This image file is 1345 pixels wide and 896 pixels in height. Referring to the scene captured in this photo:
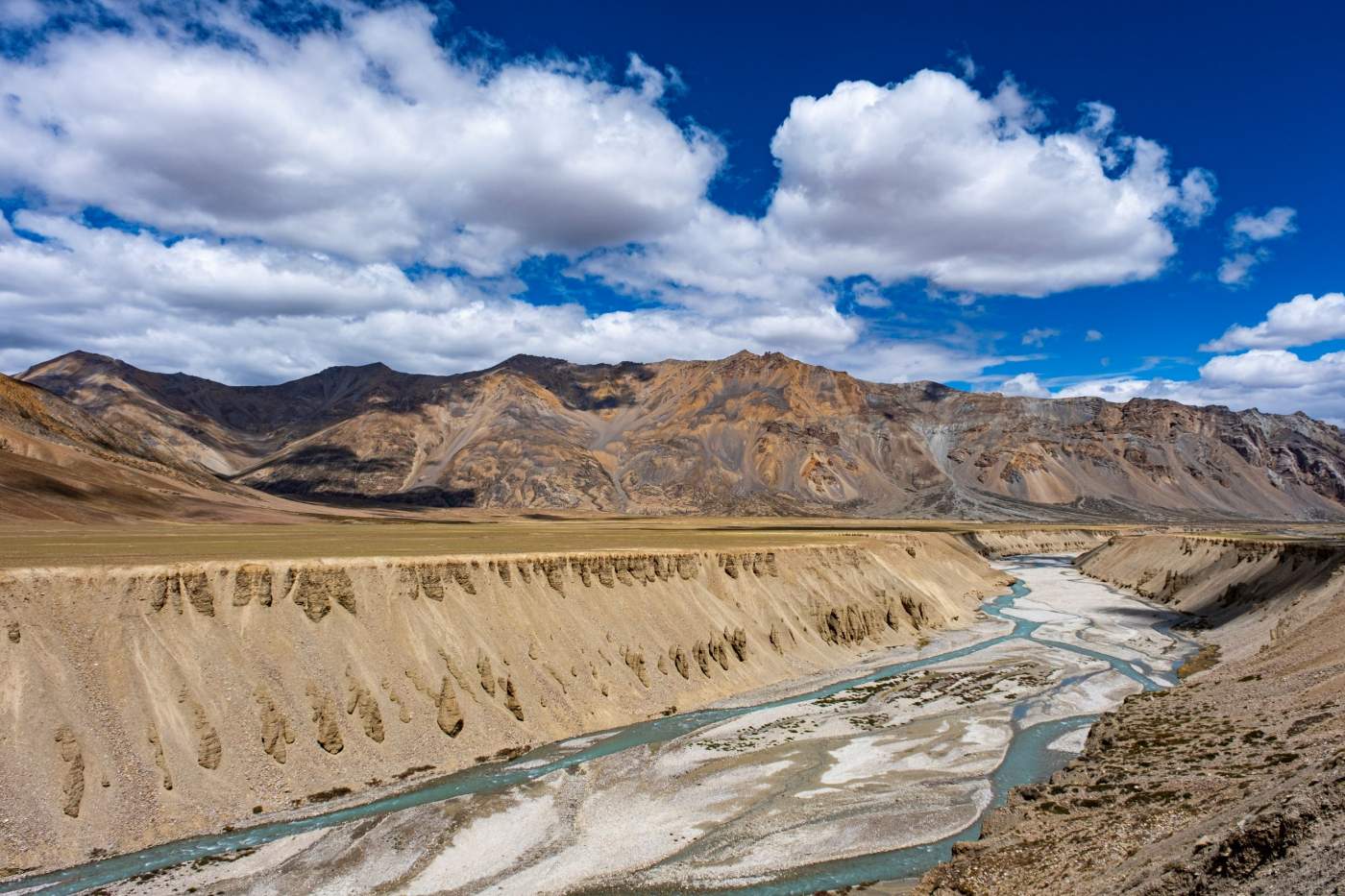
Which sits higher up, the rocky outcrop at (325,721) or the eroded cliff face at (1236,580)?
the eroded cliff face at (1236,580)

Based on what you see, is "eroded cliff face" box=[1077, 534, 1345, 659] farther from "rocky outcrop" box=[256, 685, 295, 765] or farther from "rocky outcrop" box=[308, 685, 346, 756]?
"rocky outcrop" box=[256, 685, 295, 765]

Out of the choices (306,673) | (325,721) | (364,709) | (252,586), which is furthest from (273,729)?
(252,586)

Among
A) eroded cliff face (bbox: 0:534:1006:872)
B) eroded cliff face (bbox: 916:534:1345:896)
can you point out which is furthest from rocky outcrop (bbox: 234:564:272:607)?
eroded cliff face (bbox: 916:534:1345:896)

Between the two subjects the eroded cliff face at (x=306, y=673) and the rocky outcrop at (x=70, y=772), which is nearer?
the rocky outcrop at (x=70, y=772)

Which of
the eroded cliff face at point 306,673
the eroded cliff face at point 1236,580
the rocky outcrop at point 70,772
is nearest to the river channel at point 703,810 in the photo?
the eroded cliff face at point 306,673

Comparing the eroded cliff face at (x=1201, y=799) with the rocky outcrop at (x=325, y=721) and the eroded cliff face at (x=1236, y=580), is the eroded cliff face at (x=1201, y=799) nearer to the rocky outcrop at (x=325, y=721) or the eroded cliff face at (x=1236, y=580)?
the eroded cliff face at (x=1236, y=580)

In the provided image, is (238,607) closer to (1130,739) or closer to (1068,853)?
(1068,853)

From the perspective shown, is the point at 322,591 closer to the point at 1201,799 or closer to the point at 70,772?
the point at 70,772
